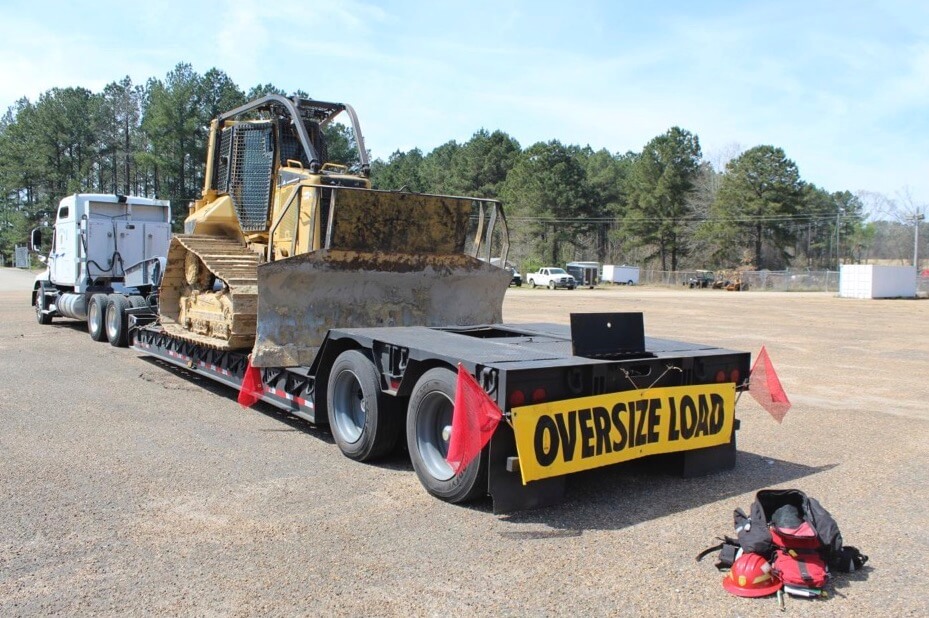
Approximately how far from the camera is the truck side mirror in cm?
1736

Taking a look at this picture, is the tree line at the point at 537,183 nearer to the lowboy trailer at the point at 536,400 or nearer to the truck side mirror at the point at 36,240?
the truck side mirror at the point at 36,240

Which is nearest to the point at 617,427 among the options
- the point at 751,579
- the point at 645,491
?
the point at 645,491

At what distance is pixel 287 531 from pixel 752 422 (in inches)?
214

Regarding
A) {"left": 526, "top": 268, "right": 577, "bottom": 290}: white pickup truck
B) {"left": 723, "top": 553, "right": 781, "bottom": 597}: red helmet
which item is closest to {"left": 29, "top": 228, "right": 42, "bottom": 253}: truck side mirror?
{"left": 723, "top": 553, "right": 781, "bottom": 597}: red helmet

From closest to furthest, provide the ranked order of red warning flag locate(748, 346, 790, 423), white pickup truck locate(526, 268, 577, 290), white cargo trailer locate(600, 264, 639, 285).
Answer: red warning flag locate(748, 346, 790, 423)
white pickup truck locate(526, 268, 577, 290)
white cargo trailer locate(600, 264, 639, 285)

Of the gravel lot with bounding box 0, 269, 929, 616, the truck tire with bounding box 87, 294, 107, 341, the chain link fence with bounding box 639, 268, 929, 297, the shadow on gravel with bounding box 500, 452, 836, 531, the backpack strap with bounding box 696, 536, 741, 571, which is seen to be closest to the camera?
the gravel lot with bounding box 0, 269, 929, 616

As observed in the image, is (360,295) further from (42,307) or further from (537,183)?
(537,183)

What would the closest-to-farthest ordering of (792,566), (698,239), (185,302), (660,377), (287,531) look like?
(792,566) → (287,531) → (660,377) → (185,302) → (698,239)

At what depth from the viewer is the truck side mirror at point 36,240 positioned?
17.4m

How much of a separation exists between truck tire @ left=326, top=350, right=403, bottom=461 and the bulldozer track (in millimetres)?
1783

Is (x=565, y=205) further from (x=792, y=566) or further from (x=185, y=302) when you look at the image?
(x=792, y=566)

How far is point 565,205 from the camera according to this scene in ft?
249

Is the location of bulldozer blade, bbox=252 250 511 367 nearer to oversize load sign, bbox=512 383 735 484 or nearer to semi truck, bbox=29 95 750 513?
semi truck, bbox=29 95 750 513

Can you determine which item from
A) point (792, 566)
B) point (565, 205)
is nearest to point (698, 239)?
point (565, 205)
